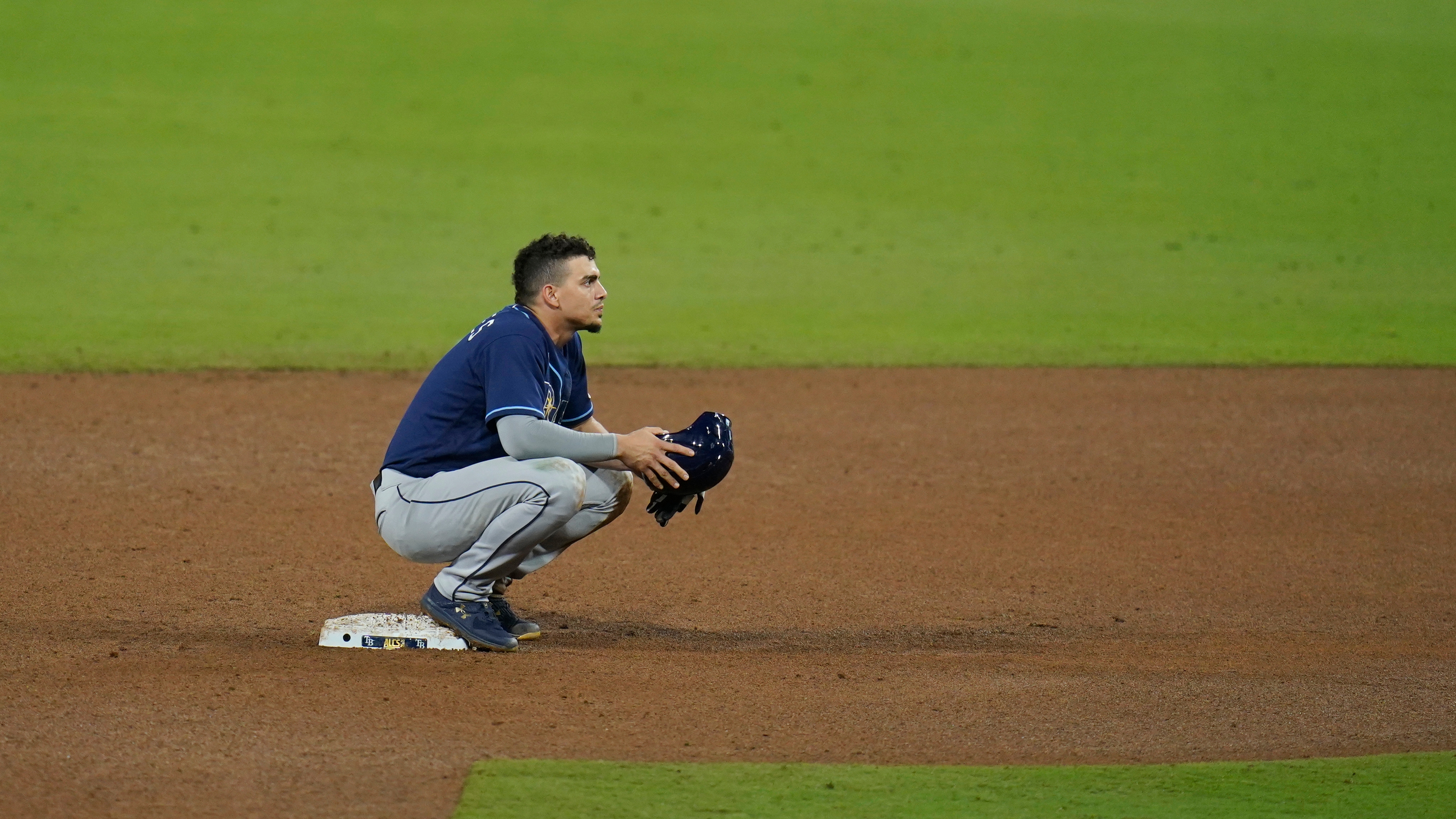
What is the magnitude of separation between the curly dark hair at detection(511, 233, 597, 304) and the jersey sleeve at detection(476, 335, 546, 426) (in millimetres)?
249

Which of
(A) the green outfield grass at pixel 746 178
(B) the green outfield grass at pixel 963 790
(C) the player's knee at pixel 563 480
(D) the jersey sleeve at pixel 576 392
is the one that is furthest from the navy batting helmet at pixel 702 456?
(A) the green outfield grass at pixel 746 178

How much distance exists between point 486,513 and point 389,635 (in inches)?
21.2

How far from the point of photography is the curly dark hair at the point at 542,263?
16.1ft

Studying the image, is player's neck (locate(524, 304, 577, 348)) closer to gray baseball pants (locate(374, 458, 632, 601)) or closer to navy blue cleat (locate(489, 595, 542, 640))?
gray baseball pants (locate(374, 458, 632, 601))

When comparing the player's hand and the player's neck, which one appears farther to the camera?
the player's neck

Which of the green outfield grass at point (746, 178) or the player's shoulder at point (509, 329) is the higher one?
the green outfield grass at point (746, 178)

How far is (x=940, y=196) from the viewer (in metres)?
17.8

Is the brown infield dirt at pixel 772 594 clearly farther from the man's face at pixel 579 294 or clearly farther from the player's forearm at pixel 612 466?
the man's face at pixel 579 294

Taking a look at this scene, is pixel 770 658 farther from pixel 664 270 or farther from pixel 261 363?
pixel 664 270

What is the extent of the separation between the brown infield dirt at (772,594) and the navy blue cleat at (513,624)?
11 centimetres

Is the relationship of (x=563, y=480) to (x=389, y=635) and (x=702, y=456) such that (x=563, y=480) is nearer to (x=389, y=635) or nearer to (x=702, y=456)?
(x=702, y=456)

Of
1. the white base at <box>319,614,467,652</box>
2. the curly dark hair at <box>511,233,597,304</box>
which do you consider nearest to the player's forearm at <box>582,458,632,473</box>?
the curly dark hair at <box>511,233,597,304</box>

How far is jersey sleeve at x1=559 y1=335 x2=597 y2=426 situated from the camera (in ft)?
16.8

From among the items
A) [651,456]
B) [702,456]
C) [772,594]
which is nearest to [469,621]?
[651,456]
